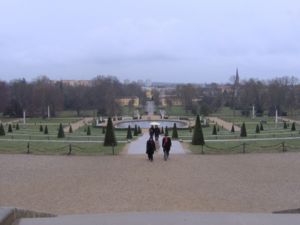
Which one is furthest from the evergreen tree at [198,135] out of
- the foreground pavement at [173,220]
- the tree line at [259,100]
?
the tree line at [259,100]

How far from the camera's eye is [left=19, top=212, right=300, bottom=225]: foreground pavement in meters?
7.08

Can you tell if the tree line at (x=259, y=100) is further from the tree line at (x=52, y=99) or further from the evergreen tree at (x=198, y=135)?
the evergreen tree at (x=198, y=135)

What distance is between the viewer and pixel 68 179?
16234 millimetres

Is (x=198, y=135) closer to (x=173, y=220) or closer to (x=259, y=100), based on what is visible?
(x=173, y=220)

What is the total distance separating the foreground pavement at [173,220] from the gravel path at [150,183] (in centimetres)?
348

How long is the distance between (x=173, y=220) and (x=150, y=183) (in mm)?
7887

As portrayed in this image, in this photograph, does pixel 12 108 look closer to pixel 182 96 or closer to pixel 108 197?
pixel 182 96

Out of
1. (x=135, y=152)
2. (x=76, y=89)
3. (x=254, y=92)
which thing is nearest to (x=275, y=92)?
(x=254, y=92)

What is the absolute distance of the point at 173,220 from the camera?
738 centimetres

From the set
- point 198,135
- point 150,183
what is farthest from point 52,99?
point 150,183

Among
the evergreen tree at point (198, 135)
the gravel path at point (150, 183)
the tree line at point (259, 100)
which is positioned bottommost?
the gravel path at point (150, 183)

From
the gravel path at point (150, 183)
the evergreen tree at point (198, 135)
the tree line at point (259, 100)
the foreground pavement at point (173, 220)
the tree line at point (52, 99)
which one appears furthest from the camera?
the tree line at point (259, 100)

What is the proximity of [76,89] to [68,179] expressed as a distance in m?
79.1

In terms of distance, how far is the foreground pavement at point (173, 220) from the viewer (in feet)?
23.2
